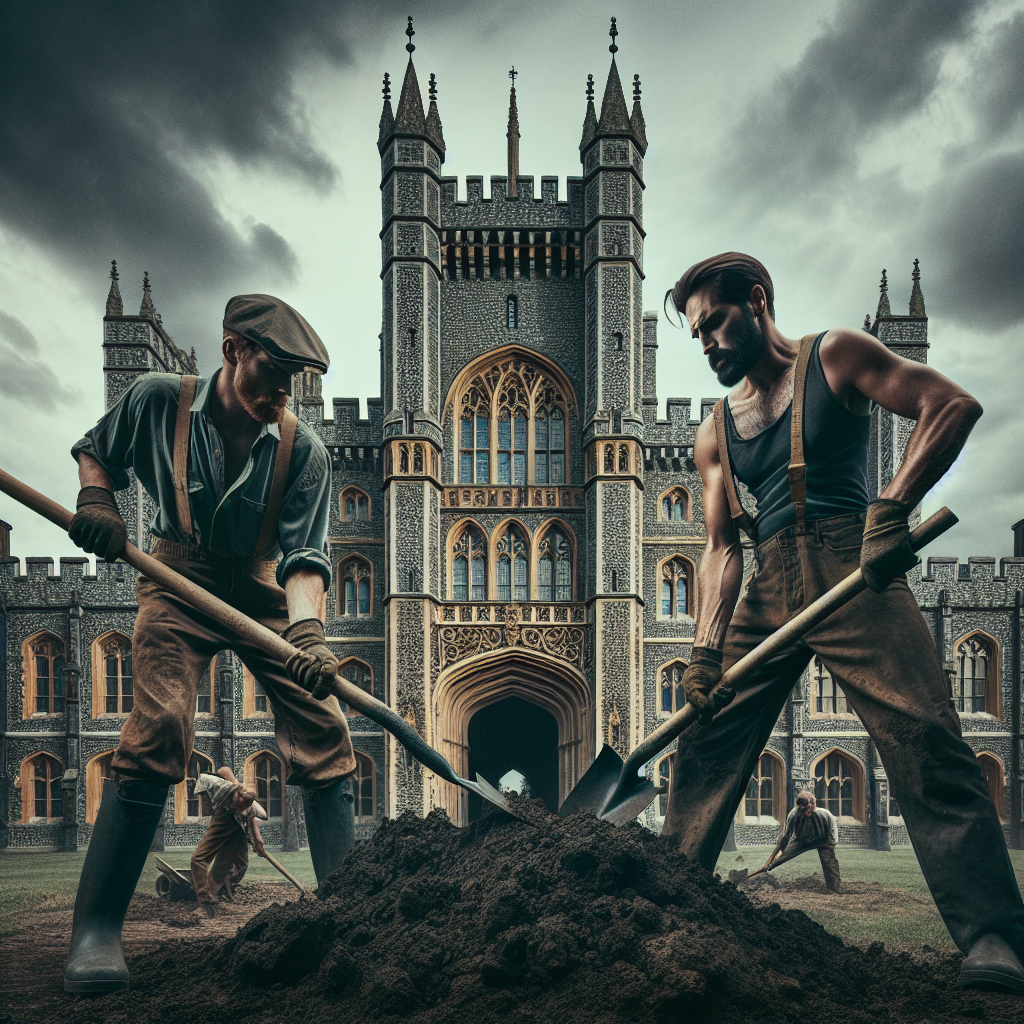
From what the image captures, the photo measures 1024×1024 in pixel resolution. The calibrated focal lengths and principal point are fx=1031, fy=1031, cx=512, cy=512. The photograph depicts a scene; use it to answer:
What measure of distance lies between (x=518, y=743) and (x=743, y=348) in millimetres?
23519

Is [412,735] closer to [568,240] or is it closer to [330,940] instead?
[330,940]

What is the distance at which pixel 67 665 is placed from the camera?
83.7 ft

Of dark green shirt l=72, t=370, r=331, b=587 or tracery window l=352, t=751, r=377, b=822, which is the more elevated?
dark green shirt l=72, t=370, r=331, b=587

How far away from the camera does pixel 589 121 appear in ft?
86.3

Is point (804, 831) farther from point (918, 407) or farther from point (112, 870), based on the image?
point (112, 870)

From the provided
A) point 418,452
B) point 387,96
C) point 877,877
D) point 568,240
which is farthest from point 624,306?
point 877,877

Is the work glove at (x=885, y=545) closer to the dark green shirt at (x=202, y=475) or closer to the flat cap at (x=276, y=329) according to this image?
the dark green shirt at (x=202, y=475)

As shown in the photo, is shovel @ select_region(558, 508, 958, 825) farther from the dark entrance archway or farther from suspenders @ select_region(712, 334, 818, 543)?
the dark entrance archway

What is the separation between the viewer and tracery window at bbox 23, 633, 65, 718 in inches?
1022

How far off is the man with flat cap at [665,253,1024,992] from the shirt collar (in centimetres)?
216

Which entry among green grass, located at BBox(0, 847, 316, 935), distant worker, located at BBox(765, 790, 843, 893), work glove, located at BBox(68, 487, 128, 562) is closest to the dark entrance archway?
green grass, located at BBox(0, 847, 316, 935)

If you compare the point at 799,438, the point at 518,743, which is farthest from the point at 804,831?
the point at 518,743

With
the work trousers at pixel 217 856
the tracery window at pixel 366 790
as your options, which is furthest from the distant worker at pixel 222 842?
the tracery window at pixel 366 790

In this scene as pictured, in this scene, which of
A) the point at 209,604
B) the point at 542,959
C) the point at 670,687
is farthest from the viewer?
the point at 670,687
